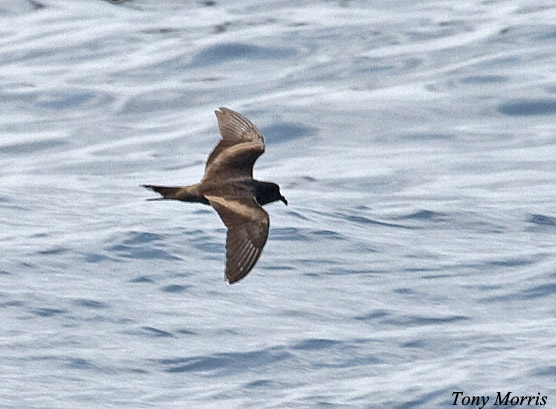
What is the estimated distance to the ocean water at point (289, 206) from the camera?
10070 millimetres

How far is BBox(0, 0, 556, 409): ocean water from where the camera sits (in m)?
10.1

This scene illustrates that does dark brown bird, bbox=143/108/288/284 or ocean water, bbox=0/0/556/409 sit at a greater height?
dark brown bird, bbox=143/108/288/284

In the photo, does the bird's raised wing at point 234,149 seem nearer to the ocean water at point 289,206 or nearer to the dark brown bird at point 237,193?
the dark brown bird at point 237,193

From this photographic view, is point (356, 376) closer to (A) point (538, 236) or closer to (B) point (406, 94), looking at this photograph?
(A) point (538, 236)

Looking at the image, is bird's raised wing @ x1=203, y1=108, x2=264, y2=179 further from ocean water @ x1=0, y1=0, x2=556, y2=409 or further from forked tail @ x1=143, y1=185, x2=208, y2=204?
ocean water @ x1=0, y1=0, x2=556, y2=409

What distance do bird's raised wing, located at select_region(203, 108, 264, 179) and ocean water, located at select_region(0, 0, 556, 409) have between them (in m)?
1.65

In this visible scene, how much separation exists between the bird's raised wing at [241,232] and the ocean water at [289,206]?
1.95 m

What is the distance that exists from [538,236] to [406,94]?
4913mm

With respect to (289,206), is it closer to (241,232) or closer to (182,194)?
(182,194)

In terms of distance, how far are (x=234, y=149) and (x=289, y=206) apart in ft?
13.9

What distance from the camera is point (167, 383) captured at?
9.87 meters

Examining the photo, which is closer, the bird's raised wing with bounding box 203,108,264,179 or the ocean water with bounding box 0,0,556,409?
the bird's raised wing with bounding box 203,108,264,179
